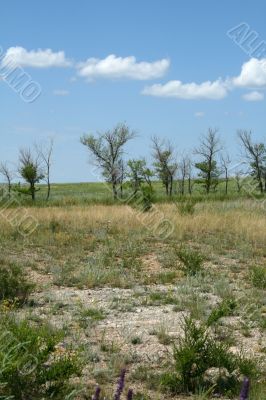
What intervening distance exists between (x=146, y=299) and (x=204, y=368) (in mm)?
3330

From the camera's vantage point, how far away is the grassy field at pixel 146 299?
483cm

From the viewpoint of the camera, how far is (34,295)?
8.36 metres

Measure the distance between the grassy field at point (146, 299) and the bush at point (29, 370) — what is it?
4 cm

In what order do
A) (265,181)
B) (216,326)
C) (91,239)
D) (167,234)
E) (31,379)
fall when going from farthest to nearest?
(265,181) < (167,234) < (91,239) < (216,326) < (31,379)

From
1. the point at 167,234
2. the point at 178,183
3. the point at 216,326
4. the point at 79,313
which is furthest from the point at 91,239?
the point at 178,183

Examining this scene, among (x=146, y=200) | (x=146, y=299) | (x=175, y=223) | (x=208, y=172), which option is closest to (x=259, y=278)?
(x=146, y=299)

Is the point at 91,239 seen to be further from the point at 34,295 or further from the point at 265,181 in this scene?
the point at 265,181

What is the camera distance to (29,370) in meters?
4.05

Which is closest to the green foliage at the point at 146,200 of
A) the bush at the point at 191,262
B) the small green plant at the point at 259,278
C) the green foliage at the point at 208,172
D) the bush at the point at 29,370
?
the bush at the point at 191,262

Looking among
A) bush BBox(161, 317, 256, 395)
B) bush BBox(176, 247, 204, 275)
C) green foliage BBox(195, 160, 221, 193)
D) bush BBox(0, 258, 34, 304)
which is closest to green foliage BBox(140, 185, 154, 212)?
bush BBox(176, 247, 204, 275)

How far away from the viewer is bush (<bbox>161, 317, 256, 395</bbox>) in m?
4.67

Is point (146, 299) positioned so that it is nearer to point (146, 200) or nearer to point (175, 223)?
point (175, 223)

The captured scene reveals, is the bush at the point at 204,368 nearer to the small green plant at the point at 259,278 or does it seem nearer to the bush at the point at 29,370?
the bush at the point at 29,370

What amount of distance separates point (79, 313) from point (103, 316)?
315 mm
